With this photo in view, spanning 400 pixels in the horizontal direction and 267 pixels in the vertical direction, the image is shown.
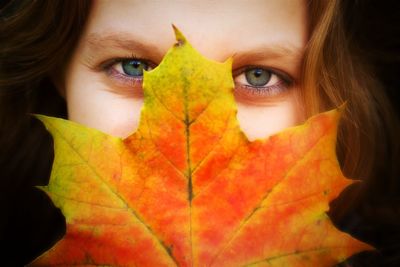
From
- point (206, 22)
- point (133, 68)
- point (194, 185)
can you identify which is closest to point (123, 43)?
point (133, 68)

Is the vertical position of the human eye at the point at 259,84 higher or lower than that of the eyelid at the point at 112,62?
lower

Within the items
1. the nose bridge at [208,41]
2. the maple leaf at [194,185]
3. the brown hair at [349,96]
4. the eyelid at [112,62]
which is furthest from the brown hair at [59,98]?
the maple leaf at [194,185]

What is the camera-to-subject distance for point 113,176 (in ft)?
2.24

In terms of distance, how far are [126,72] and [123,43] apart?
9 cm

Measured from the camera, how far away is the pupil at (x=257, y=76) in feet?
3.57

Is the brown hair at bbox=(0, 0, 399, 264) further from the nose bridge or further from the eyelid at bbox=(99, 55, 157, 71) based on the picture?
the nose bridge

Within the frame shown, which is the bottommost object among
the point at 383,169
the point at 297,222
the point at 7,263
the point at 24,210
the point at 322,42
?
the point at 7,263

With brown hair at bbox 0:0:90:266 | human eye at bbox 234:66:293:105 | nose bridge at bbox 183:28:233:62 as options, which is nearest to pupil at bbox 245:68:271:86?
human eye at bbox 234:66:293:105

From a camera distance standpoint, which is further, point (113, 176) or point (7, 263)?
point (7, 263)

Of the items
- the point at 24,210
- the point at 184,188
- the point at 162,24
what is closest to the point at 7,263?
the point at 24,210

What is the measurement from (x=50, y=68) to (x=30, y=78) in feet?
0.36

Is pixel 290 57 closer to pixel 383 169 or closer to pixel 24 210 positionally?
pixel 383 169

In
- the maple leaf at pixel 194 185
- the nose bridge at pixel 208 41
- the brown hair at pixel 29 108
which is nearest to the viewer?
the maple leaf at pixel 194 185

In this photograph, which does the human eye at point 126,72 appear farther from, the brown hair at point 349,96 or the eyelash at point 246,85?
the brown hair at point 349,96
